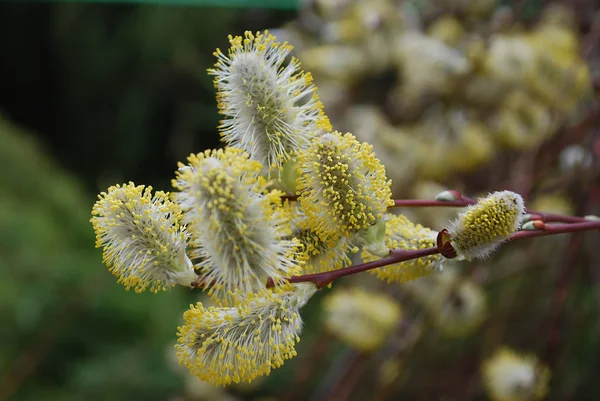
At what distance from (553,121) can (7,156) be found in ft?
4.36

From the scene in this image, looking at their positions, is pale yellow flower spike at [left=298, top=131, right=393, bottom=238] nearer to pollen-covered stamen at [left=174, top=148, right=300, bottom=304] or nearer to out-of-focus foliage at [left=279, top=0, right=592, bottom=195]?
pollen-covered stamen at [left=174, top=148, right=300, bottom=304]

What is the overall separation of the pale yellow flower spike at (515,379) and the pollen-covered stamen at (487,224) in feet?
1.39

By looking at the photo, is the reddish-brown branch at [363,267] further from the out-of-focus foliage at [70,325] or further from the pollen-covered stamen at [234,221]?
the out-of-focus foliage at [70,325]

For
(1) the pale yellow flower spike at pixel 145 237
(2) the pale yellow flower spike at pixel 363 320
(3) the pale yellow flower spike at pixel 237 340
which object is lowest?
(2) the pale yellow flower spike at pixel 363 320

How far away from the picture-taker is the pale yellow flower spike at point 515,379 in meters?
0.80

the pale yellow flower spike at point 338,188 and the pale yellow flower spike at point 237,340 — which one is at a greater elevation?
the pale yellow flower spike at point 338,188

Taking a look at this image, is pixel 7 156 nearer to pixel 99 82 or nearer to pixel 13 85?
pixel 99 82

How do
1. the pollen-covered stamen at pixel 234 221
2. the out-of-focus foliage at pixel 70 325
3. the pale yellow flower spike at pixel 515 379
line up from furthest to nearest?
the out-of-focus foliage at pixel 70 325
the pale yellow flower spike at pixel 515 379
the pollen-covered stamen at pixel 234 221

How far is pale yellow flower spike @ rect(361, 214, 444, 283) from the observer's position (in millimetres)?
460

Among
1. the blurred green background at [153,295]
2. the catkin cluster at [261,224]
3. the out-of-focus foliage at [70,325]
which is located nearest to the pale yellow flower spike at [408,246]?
the catkin cluster at [261,224]

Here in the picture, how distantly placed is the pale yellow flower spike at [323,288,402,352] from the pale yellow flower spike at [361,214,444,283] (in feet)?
1.28

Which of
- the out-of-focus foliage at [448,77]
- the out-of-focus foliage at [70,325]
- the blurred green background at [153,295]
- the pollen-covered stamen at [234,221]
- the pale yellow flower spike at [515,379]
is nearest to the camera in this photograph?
the pollen-covered stamen at [234,221]

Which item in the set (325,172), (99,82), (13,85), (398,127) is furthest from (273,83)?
(13,85)

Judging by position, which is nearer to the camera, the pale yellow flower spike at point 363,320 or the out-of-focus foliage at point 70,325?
the pale yellow flower spike at point 363,320
